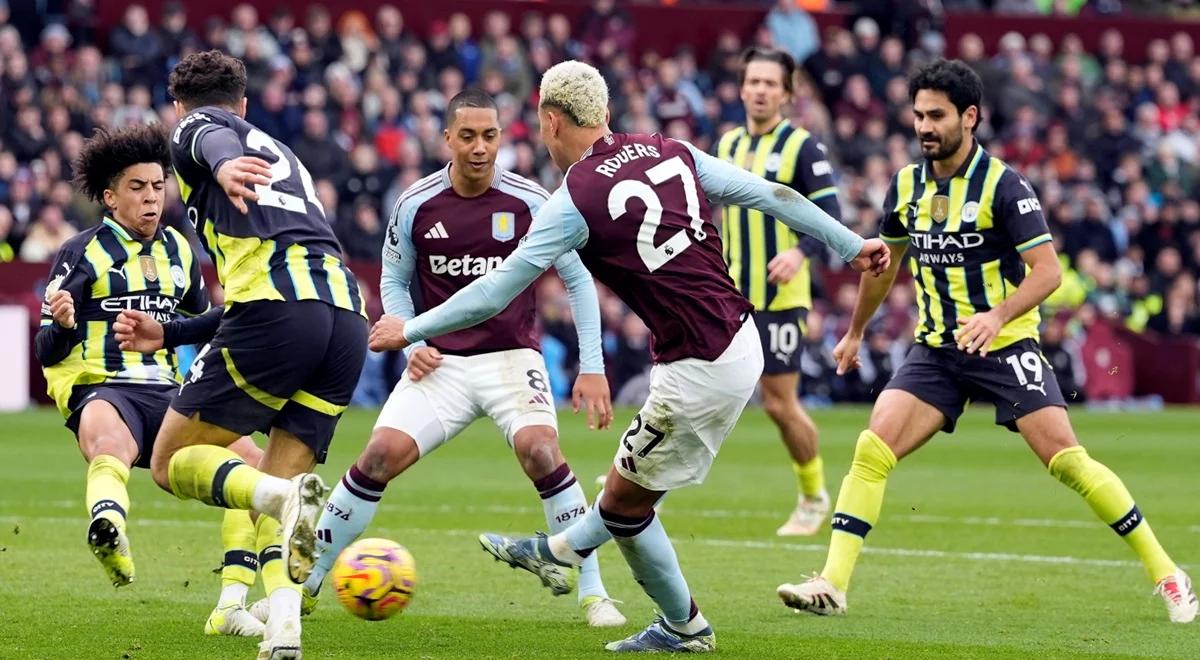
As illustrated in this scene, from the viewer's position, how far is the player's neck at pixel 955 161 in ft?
28.0

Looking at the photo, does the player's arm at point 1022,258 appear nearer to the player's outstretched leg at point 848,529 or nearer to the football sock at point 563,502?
the player's outstretched leg at point 848,529

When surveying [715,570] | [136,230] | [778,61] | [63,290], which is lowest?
[715,570]

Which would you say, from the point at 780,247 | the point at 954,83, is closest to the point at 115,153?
the point at 954,83

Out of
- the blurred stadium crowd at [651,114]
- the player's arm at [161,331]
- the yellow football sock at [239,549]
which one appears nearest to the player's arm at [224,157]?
the player's arm at [161,331]

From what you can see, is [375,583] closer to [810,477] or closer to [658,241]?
[658,241]

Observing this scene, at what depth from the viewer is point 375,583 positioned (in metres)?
7.11

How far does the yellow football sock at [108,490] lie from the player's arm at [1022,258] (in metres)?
3.52

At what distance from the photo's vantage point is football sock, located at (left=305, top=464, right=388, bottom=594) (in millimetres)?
7887

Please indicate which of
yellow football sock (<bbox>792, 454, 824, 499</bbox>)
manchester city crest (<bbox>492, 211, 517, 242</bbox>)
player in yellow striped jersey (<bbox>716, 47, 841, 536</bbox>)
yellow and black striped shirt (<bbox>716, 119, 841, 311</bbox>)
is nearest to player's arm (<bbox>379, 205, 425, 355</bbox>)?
manchester city crest (<bbox>492, 211, 517, 242</bbox>)

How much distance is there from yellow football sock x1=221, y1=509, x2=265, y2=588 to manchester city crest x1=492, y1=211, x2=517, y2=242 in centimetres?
162

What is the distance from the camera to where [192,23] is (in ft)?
84.0

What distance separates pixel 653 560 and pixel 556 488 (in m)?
1.09

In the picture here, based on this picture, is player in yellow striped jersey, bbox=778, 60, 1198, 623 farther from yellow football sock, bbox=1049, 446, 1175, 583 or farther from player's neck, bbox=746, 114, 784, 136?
player's neck, bbox=746, 114, 784, 136

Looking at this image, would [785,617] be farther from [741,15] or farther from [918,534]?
[741,15]
